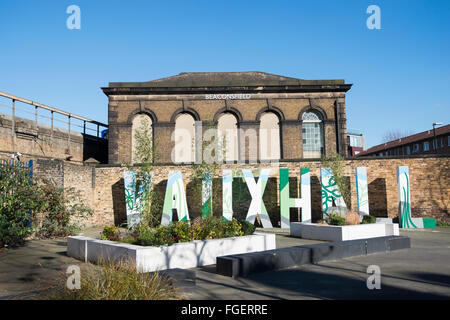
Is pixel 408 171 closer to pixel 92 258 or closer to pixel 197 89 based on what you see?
pixel 197 89

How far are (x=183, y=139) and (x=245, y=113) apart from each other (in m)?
4.25

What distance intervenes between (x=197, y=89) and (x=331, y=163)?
9866mm

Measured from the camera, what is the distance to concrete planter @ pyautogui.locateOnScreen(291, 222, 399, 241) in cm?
1256

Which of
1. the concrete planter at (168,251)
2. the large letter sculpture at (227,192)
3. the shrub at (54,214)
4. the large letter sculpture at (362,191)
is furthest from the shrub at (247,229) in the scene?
the large letter sculpture at (362,191)

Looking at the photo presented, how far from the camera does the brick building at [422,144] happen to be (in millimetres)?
43094

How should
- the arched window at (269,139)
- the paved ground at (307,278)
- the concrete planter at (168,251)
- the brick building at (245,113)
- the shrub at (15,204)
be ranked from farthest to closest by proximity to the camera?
the arched window at (269,139), the brick building at (245,113), the shrub at (15,204), the concrete planter at (168,251), the paved ground at (307,278)

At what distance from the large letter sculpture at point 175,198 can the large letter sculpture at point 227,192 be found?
1908 millimetres

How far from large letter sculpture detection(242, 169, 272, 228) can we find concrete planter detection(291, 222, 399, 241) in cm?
263

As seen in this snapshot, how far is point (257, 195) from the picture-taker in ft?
55.7

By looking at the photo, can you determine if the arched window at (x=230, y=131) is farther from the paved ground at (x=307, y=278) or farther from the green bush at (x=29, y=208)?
the paved ground at (x=307, y=278)

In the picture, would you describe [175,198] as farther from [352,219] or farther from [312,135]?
[312,135]

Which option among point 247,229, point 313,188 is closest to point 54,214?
point 247,229

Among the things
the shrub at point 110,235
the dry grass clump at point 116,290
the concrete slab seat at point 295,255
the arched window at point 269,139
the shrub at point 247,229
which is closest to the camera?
the dry grass clump at point 116,290
